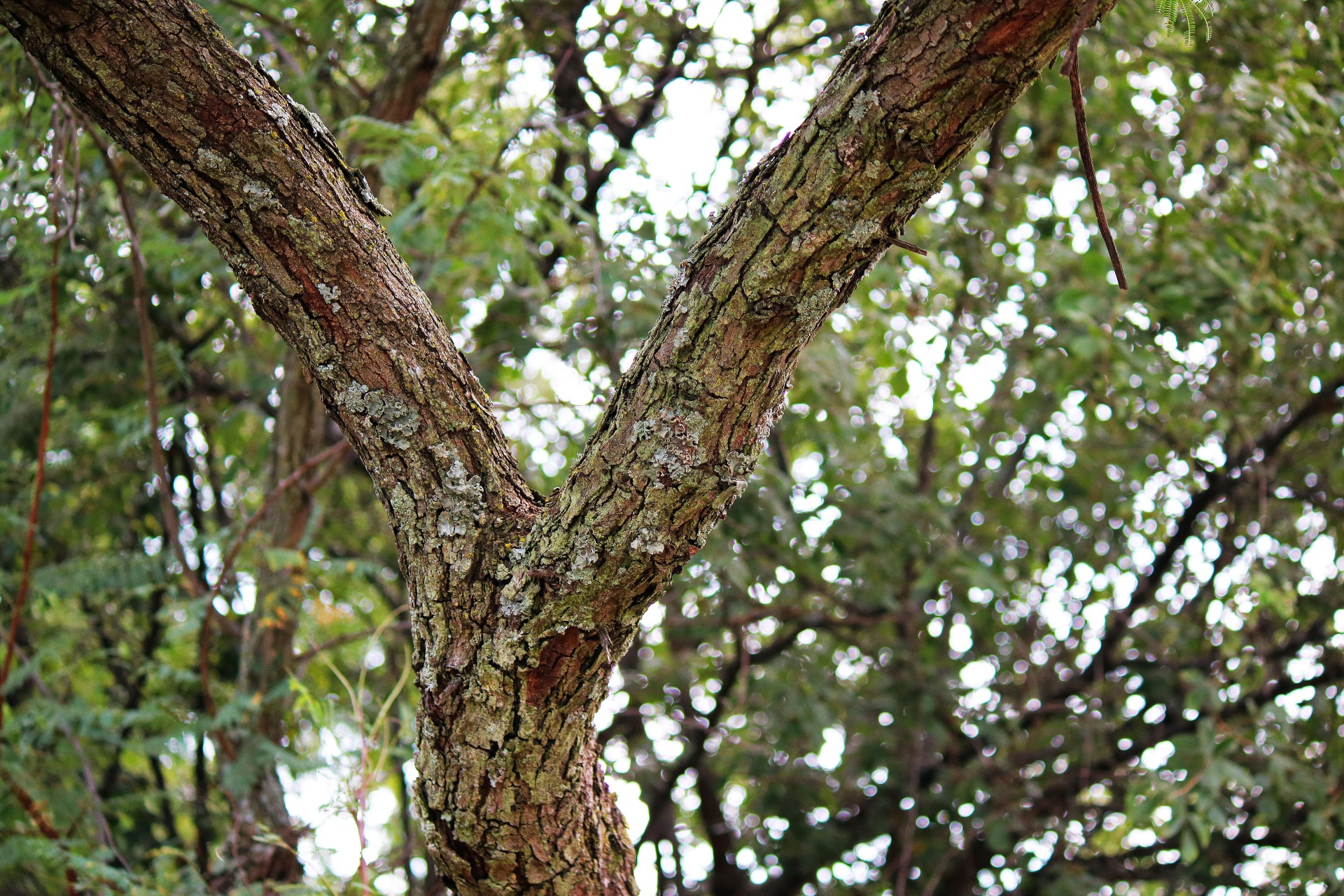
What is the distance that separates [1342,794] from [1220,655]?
2.36 ft

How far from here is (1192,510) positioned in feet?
11.5

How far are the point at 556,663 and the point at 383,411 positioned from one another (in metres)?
0.44

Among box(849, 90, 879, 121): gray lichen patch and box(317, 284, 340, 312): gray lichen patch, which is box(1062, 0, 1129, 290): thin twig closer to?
box(849, 90, 879, 121): gray lichen patch

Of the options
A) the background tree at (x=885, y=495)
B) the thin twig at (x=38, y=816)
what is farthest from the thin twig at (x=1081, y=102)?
the thin twig at (x=38, y=816)

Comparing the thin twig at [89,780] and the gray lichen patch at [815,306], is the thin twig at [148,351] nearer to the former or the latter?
the thin twig at [89,780]

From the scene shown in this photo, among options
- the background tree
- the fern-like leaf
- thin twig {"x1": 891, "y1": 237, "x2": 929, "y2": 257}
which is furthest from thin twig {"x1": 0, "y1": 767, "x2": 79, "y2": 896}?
the fern-like leaf

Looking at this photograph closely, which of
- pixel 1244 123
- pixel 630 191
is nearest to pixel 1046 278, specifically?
pixel 1244 123

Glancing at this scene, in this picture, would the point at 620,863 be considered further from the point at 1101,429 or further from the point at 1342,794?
the point at 1101,429

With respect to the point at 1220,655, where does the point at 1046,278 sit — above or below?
above

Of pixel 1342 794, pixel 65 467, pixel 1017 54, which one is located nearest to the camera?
pixel 1017 54

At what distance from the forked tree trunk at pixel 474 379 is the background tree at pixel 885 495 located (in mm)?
837

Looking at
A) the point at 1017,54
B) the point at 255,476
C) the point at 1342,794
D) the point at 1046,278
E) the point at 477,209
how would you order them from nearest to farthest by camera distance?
the point at 1017,54 → the point at 477,209 → the point at 1342,794 → the point at 1046,278 → the point at 255,476

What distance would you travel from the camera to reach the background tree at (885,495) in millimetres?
2770

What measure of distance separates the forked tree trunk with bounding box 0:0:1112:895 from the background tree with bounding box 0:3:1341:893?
0.84 m
